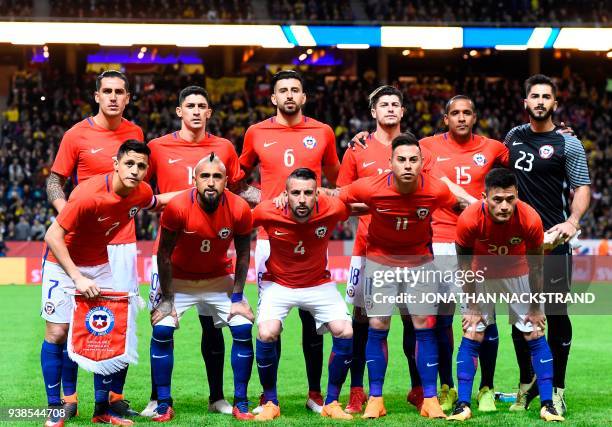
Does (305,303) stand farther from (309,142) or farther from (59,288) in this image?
(59,288)

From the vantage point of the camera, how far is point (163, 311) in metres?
7.16

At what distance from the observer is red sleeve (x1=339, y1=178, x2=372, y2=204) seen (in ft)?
24.0

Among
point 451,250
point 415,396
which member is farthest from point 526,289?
point 415,396

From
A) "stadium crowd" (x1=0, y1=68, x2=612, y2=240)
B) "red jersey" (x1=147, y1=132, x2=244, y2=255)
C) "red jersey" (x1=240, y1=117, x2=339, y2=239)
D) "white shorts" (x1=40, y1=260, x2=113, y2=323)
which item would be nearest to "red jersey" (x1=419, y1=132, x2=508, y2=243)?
"red jersey" (x1=240, y1=117, x2=339, y2=239)

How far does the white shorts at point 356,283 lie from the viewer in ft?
25.0

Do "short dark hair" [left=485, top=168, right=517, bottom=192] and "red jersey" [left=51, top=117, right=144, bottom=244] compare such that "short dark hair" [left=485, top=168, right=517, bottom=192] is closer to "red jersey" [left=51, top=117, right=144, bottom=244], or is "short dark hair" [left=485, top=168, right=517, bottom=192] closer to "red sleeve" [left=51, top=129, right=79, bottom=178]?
"red jersey" [left=51, top=117, right=144, bottom=244]

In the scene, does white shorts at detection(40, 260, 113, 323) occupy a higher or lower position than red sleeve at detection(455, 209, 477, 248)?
lower

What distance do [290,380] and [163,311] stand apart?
95.7 inches

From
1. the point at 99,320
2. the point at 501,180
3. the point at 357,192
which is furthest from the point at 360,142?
the point at 99,320

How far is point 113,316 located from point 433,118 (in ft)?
78.1

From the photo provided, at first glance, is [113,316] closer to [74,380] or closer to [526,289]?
[74,380]

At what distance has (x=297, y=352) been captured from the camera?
36.9ft

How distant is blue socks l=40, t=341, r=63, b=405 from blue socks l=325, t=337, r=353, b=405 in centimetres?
201

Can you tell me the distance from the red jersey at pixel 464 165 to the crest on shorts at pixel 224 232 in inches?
70.8
